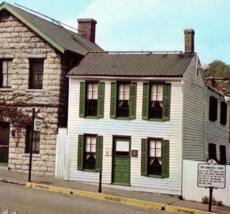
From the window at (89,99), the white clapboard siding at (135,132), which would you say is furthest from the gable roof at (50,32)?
the white clapboard siding at (135,132)

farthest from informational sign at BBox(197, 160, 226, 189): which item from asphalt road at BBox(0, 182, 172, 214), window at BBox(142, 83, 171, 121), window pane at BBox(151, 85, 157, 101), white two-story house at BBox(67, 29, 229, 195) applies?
window pane at BBox(151, 85, 157, 101)

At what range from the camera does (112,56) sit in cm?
2217

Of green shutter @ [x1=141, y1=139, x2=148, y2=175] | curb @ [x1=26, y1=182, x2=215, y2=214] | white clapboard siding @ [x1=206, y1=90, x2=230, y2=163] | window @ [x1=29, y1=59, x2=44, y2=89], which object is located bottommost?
curb @ [x1=26, y1=182, x2=215, y2=214]

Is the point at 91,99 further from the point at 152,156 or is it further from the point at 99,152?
the point at 152,156

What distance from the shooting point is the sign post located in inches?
584

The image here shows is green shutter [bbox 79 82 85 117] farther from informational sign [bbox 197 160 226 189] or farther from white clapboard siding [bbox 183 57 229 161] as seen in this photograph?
informational sign [bbox 197 160 226 189]

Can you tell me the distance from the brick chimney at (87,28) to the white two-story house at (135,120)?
381 inches

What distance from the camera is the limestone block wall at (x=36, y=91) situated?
844 inches

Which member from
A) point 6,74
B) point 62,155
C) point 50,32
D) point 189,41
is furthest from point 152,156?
point 6,74

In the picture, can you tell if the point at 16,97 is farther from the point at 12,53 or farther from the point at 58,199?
the point at 58,199

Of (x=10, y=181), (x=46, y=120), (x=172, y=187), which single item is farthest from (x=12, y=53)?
(x=172, y=187)

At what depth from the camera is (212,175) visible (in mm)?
14961

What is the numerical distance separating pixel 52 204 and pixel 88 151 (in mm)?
6426

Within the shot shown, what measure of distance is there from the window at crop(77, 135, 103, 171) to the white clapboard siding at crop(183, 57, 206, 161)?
426 cm
